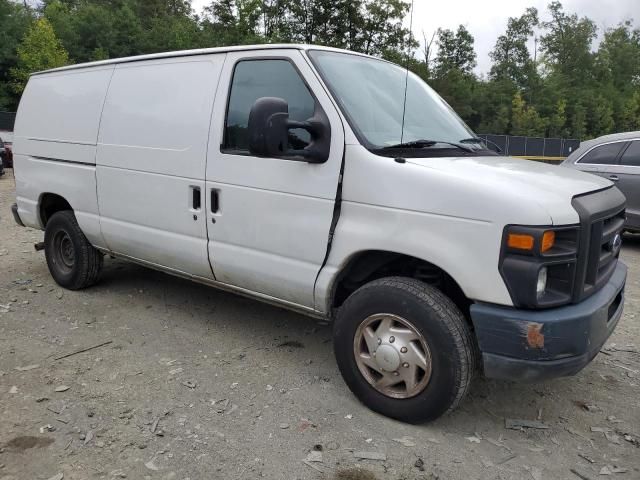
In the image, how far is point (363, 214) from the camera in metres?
3.24

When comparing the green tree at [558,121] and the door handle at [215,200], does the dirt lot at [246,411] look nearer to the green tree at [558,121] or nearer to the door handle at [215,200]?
the door handle at [215,200]

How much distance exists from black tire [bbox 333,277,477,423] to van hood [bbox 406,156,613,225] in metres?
0.66

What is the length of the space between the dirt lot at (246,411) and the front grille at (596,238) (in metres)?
0.90

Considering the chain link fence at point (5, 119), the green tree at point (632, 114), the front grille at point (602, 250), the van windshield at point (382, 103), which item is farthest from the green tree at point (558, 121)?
the front grille at point (602, 250)

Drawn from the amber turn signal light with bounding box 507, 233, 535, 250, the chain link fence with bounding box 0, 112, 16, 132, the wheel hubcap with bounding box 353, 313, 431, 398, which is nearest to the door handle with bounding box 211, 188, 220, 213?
the wheel hubcap with bounding box 353, 313, 431, 398

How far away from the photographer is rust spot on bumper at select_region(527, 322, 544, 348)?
273cm

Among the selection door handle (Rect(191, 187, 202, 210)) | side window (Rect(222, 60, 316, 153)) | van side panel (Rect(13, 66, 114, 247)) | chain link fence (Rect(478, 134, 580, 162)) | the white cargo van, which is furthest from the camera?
chain link fence (Rect(478, 134, 580, 162))

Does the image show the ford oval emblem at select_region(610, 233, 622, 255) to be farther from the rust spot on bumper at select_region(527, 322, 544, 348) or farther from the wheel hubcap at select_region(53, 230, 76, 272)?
the wheel hubcap at select_region(53, 230, 76, 272)

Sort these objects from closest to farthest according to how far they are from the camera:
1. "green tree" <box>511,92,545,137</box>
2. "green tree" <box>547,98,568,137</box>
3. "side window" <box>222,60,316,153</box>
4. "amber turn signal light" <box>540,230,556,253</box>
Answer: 1. "amber turn signal light" <box>540,230,556,253</box>
2. "side window" <box>222,60,316,153</box>
3. "green tree" <box>511,92,545,137</box>
4. "green tree" <box>547,98,568,137</box>

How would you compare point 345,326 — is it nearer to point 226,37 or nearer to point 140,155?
point 140,155

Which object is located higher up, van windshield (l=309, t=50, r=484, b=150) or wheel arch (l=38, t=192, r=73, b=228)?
van windshield (l=309, t=50, r=484, b=150)

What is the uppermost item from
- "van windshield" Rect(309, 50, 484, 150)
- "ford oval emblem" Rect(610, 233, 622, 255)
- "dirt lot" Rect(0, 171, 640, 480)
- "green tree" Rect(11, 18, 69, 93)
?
"green tree" Rect(11, 18, 69, 93)

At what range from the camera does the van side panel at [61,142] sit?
489cm

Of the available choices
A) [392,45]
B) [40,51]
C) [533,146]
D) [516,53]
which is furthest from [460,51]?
[40,51]
